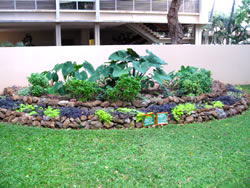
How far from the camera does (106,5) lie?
60.8 ft

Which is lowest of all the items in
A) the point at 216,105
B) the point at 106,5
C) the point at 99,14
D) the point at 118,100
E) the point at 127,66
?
the point at 216,105

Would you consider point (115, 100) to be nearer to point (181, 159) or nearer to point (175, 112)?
point (175, 112)

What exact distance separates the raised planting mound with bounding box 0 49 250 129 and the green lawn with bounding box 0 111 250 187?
1.10ft

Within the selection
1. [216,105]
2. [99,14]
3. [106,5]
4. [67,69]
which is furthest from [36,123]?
[106,5]

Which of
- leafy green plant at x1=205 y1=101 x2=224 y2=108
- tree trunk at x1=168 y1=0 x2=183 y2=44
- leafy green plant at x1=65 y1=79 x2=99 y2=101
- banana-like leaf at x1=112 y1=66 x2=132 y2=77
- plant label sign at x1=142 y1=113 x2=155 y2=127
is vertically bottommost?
plant label sign at x1=142 y1=113 x2=155 y2=127

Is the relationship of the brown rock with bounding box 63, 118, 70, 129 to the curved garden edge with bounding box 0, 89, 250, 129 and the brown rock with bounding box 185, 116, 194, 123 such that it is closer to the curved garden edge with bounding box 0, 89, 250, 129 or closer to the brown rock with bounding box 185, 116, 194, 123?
the curved garden edge with bounding box 0, 89, 250, 129

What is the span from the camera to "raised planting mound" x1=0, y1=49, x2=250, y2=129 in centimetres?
571

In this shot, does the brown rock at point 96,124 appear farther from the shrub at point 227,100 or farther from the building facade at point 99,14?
the building facade at point 99,14

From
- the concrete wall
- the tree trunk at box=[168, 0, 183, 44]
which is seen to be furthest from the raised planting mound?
the tree trunk at box=[168, 0, 183, 44]

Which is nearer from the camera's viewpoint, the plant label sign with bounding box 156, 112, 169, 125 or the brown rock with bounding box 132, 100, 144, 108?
the plant label sign with bounding box 156, 112, 169, 125

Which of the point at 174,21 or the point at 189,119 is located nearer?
the point at 189,119

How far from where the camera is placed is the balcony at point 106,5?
17469mm

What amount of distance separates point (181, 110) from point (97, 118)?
1715 mm

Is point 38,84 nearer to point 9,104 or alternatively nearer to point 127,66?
point 9,104
